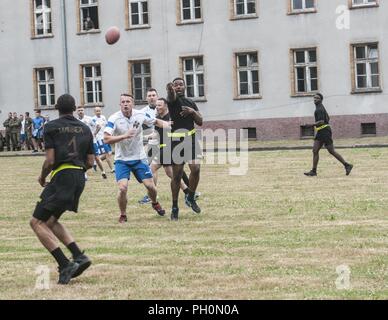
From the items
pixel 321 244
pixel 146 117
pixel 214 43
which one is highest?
pixel 214 43

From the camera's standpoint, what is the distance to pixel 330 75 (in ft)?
148

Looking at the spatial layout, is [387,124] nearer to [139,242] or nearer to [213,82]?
[213,82]

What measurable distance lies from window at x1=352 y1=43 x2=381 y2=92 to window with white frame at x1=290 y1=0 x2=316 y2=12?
2.47 meters

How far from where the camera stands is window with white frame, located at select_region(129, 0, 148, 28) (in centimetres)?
4875

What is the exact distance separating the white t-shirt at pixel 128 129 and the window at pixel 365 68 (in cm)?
2896

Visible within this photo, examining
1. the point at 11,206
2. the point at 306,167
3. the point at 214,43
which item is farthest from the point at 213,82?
the point at 11,206

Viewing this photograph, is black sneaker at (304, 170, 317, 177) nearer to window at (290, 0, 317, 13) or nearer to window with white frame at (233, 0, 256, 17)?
window at (290, 0, 317, 13)

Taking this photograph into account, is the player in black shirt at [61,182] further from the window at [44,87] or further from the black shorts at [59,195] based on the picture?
the window at [44,87]

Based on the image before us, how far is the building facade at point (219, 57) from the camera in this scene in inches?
1765

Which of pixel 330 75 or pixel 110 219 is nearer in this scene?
pixel 110 219

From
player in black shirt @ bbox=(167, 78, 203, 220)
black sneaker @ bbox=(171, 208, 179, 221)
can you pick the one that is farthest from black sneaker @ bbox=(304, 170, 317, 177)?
black sneaker @ bbox=(171, 208, 179, 221)
